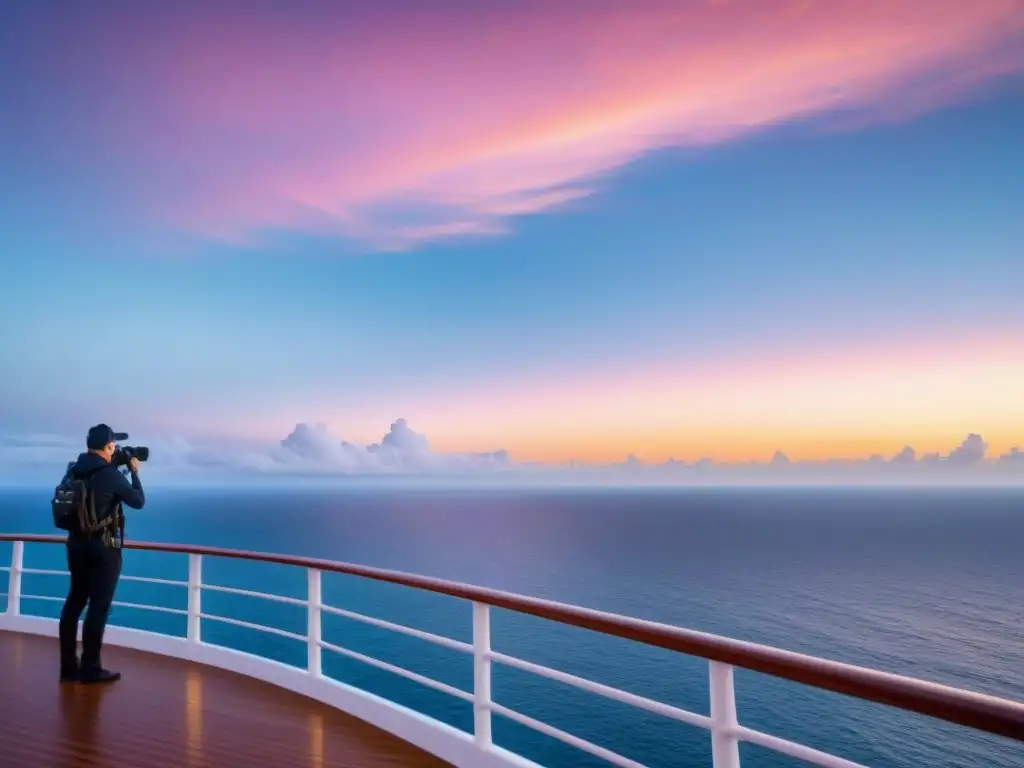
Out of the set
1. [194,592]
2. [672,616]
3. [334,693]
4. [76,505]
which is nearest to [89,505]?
[76,505]

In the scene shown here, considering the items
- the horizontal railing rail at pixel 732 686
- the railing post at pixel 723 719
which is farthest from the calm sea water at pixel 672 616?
the railing post at pixel 723 719

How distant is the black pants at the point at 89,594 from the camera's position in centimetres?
404

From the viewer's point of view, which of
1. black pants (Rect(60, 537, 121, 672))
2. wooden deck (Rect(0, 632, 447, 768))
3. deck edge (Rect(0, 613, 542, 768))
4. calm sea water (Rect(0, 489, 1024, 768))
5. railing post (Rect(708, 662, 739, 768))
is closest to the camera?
railing post (Rect(708, 662, 739, 768))

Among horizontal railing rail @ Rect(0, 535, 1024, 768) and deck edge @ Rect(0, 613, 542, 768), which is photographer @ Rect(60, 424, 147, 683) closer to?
deck edge @ Rect(0, 613, 542, 768)

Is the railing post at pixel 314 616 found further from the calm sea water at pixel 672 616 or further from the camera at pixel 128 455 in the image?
the calm sea water at pixel 672 616

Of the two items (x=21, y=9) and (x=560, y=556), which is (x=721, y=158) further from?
(x=560, y=556)

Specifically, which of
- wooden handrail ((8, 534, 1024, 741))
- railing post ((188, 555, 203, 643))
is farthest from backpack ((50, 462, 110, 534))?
wooden handrail ((8, 534, 1024, 741))

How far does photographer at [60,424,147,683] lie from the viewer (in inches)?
156

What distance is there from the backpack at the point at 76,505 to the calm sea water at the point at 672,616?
21.2 meters

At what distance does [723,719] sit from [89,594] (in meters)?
3.85

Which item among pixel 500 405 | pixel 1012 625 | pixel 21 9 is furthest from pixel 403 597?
pixel 21 9

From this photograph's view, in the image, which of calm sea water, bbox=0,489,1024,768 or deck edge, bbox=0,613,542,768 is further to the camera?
calm sea water, bbox=0,489,1024,768

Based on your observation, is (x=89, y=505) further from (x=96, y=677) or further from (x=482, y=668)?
(x=482, y=668)

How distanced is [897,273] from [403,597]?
3364 centimetres
